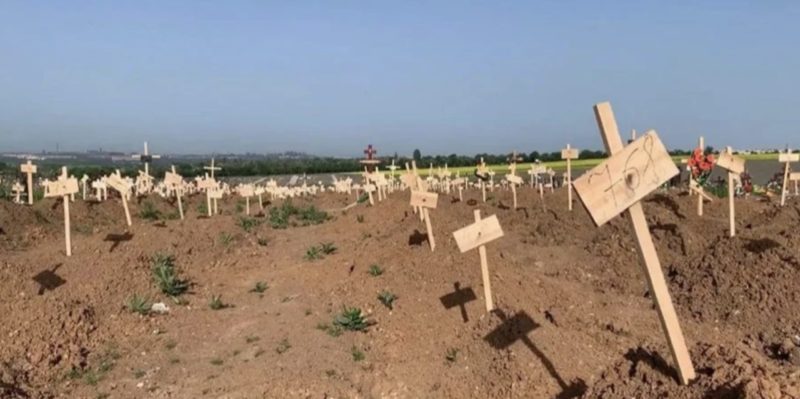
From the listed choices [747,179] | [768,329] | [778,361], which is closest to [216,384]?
[778,361]

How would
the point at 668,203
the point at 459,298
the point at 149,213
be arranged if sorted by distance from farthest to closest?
the point at 149,213 < the point at 668,203 < the point at 459,298

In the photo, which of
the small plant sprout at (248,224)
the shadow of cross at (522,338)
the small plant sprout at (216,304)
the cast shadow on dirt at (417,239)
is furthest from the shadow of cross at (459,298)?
the small plant sprout at (248,224)

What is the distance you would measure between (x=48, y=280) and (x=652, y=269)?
933 cm

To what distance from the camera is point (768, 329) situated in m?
9.13

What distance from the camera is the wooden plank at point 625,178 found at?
489cm

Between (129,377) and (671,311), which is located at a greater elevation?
(671,311)

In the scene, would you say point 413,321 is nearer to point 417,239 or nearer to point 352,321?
point 352,321

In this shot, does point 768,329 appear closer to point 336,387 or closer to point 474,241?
point 474,241

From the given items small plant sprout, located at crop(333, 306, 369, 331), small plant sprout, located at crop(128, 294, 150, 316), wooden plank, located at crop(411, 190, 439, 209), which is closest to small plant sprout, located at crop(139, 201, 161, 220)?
small plant sprout, located at crop(128, 294, 150, 316)

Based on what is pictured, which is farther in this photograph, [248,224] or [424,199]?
[248,224]

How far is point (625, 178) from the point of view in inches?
194

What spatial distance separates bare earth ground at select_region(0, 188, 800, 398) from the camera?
748 cm

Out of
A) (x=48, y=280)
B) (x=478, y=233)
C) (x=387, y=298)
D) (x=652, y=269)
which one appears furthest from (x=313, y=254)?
(x=652, y=269)

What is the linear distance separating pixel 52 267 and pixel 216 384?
5.22 m
